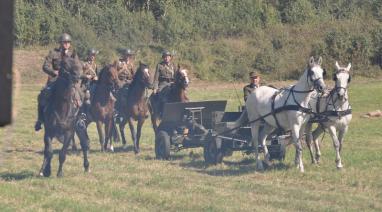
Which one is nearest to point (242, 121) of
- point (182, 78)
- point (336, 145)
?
point (336, 145)

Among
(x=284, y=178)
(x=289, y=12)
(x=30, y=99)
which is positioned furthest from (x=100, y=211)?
(x=289, y=12)

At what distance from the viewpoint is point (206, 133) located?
16562mm

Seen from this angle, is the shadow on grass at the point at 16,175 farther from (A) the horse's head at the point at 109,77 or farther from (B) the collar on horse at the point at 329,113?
(B) the collar on horse at the point at 329,113

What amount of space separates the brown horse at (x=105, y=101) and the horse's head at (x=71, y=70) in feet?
15.5

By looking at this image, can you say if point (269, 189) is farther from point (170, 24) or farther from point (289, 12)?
point (289, 12)

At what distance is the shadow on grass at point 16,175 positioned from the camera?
1347 cm

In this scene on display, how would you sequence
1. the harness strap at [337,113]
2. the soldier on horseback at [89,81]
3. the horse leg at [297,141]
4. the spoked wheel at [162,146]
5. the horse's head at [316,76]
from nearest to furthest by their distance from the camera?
1. the horse's head at [316,76]
2. the horse leg at [297,141]
3. the harness strap at [337,113]
4. the spoked wheel at [162,146]
5. the soldier on horseback at [89,81]

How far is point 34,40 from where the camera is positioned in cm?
4444

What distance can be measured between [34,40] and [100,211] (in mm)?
35405

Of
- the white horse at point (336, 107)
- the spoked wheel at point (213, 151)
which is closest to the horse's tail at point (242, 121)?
the spoked wheel at point (213, 151)

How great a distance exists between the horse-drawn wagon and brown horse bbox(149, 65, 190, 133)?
822 mm

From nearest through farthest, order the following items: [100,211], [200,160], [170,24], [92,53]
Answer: [100,211], [200,160], [92,53], [170,24]

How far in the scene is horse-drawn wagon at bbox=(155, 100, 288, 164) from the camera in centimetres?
1583

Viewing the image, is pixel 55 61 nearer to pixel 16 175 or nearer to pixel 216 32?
pixel 16 175
